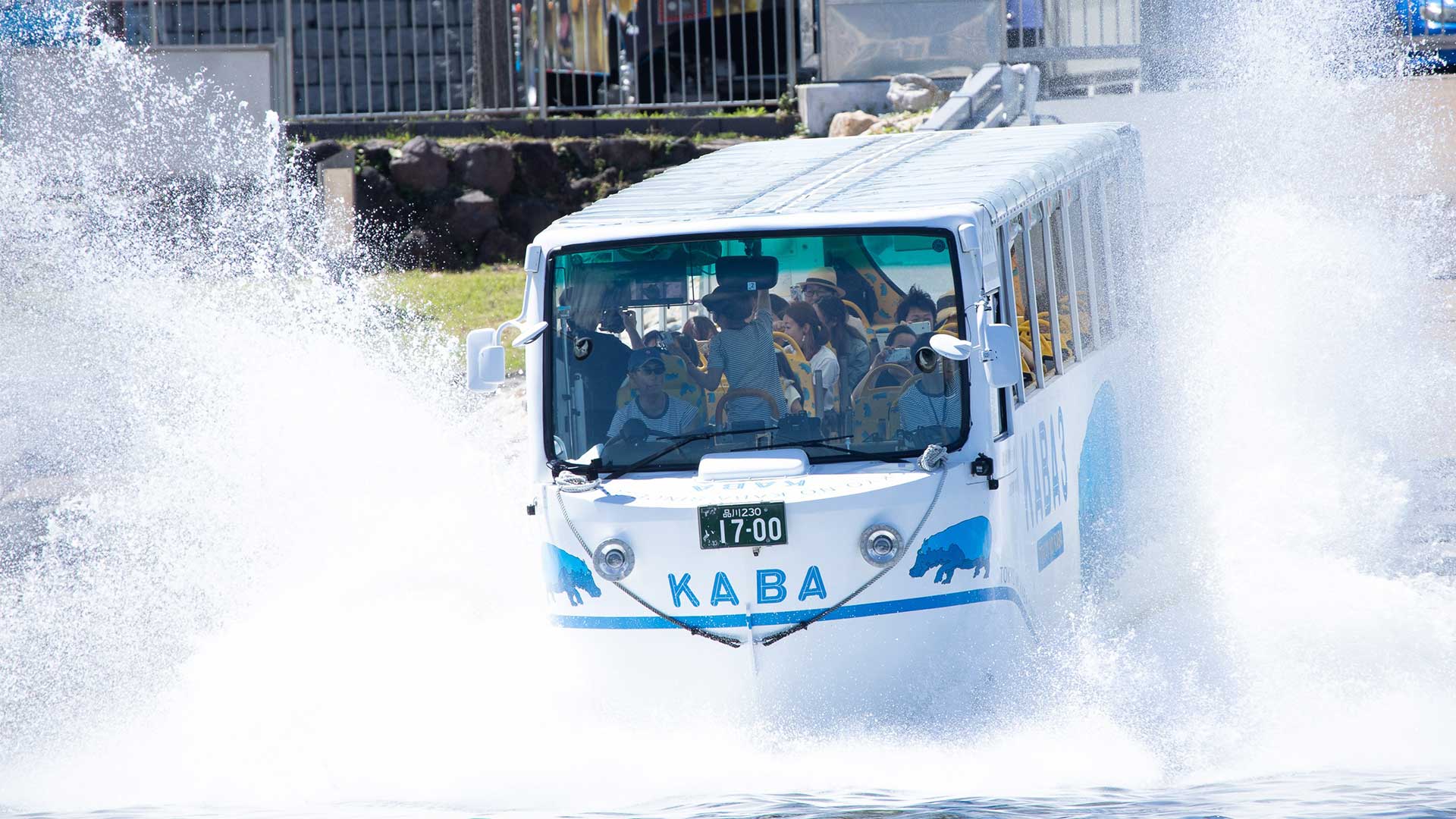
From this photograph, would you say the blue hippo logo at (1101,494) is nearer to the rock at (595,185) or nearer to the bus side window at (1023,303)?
the bus side window at (1023,303)

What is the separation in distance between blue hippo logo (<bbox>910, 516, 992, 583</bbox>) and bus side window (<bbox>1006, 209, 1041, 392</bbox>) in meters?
1.02

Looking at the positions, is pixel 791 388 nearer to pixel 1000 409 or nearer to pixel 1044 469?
pixel 1000 409

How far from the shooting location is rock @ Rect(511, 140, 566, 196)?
18.1m

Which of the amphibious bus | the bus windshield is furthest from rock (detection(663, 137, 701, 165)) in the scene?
the bus windshield

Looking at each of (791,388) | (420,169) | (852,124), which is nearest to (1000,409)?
(791,388)

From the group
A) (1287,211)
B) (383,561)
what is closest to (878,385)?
(383,561)

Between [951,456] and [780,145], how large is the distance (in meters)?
4.20

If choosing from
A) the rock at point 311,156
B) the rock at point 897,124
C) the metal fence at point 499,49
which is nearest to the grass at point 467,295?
the rock at point 311,156

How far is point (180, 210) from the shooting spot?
16.9 meters

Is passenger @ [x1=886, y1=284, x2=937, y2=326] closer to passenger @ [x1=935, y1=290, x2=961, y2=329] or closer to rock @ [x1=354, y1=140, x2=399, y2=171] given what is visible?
passenger @ [x1=935, y1=290, x2=961, y2=329]

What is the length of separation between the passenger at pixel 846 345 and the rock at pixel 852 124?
900 cm

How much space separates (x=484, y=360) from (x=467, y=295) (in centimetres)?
911

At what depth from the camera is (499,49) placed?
1883 centimetres

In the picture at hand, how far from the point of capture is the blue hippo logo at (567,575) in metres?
7.51
